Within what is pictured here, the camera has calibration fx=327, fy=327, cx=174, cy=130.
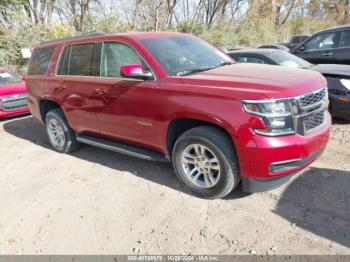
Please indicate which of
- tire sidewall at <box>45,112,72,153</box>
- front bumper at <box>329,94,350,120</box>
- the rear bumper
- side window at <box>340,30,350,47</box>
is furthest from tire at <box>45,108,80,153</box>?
side window at <box>340,30,350,47</box>

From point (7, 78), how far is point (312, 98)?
350 inches

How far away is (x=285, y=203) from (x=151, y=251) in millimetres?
1567

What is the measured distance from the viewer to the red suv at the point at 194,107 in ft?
10.5

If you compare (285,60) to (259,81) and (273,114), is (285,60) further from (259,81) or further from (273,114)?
(273,114)

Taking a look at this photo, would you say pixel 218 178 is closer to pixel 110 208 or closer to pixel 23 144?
pixel 110 208

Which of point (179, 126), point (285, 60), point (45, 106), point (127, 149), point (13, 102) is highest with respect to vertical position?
point (285, 60)

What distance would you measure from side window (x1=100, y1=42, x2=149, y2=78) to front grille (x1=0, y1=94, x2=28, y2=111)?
4990 mm

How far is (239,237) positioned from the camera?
3.14 metres

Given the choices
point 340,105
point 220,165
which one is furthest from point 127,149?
point 340,105

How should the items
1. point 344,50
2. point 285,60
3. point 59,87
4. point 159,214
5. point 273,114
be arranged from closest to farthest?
1. point 273,114
2. point 159,214
3. point 59,87
4. point 285,60
5. point 344,50

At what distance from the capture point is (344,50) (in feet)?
26.1

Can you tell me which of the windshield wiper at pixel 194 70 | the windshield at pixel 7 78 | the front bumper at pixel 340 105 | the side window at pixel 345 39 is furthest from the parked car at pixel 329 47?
the windshield at pixel 7 78

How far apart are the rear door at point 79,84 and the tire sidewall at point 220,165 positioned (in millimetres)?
1613

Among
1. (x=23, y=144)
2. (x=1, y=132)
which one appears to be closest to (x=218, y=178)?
(x=23, y=144)
